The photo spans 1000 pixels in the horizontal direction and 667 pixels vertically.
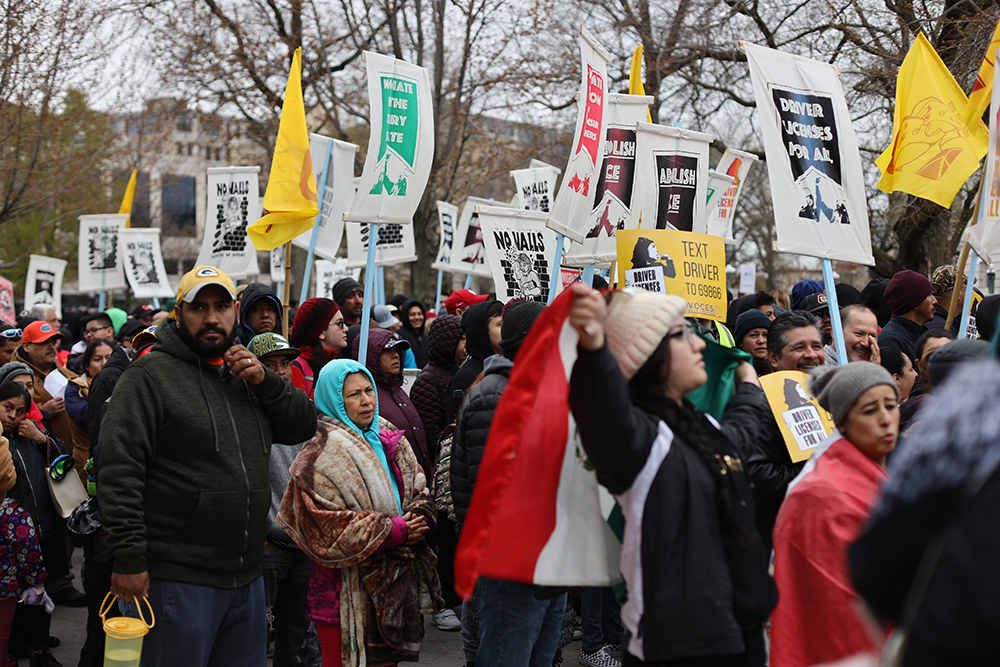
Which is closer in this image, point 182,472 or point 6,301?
point 182,472

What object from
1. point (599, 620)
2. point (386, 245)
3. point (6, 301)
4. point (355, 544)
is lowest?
point (599, 620)

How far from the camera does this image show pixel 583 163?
19.4 ft

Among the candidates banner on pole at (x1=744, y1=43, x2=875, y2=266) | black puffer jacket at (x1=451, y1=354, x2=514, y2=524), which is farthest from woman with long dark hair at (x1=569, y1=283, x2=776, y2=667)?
banner on pole at (x1=744, y1=43, x2=875, y2=266)

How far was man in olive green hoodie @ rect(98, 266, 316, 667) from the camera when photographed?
326cm

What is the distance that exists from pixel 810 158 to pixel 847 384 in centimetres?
277

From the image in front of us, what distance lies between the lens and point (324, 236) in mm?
9977

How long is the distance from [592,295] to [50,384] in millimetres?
6559

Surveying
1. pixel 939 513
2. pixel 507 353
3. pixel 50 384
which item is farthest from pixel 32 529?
pixel 939 513

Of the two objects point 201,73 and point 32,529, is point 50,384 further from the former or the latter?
point 201,73

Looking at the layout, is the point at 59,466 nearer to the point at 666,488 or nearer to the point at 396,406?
the point at 396,406

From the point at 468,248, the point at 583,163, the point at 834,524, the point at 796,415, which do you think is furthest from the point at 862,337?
the point at 468,248

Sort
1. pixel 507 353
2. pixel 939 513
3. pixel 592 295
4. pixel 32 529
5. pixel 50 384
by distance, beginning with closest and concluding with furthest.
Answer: pixel 939 513 < pixel 592 295 < pixel 507 353 < pixel 32 529 < pixel 50 384

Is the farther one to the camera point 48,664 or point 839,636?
point 48,664

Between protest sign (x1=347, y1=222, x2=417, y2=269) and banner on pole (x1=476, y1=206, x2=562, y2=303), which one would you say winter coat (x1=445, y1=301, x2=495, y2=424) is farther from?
protest sign (x1=347, y1=222, x2=417, y2=269)
